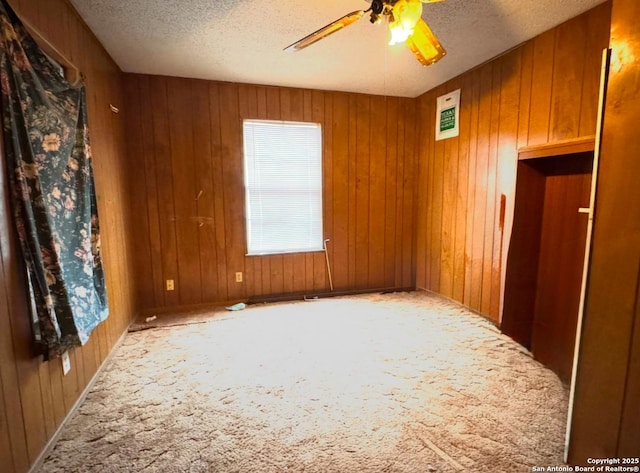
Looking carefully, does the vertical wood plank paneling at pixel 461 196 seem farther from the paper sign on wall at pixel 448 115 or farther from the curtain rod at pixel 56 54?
the curtain rod at pixel 56 54

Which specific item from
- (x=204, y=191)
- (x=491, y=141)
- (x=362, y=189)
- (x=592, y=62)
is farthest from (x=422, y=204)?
(x=204, y=191)

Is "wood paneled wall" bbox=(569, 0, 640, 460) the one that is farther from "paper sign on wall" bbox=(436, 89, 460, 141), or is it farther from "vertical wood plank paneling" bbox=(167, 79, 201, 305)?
"vertical wood plank paneling" bbox=(167, 79, 201, 305)

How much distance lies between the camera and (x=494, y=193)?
2.97 metres

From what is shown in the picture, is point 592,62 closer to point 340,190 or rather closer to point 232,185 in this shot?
point 340,190

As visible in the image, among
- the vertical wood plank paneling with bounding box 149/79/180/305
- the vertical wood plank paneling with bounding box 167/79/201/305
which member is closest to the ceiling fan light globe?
the vertical wood plank paneling with bounding box 167/79/201/305

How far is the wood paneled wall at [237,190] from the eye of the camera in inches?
130

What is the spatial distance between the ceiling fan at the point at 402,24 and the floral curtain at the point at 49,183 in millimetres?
1309

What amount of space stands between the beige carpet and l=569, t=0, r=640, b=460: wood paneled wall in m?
0.36

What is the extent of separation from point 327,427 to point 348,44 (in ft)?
8.86

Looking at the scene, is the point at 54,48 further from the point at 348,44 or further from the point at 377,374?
the point at 377,374

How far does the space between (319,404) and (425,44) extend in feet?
7.00

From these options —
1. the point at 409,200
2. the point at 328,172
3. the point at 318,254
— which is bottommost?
the point at 318,254

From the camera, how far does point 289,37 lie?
98.0 inches

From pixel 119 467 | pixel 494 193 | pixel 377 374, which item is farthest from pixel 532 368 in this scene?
pixel 119 467
